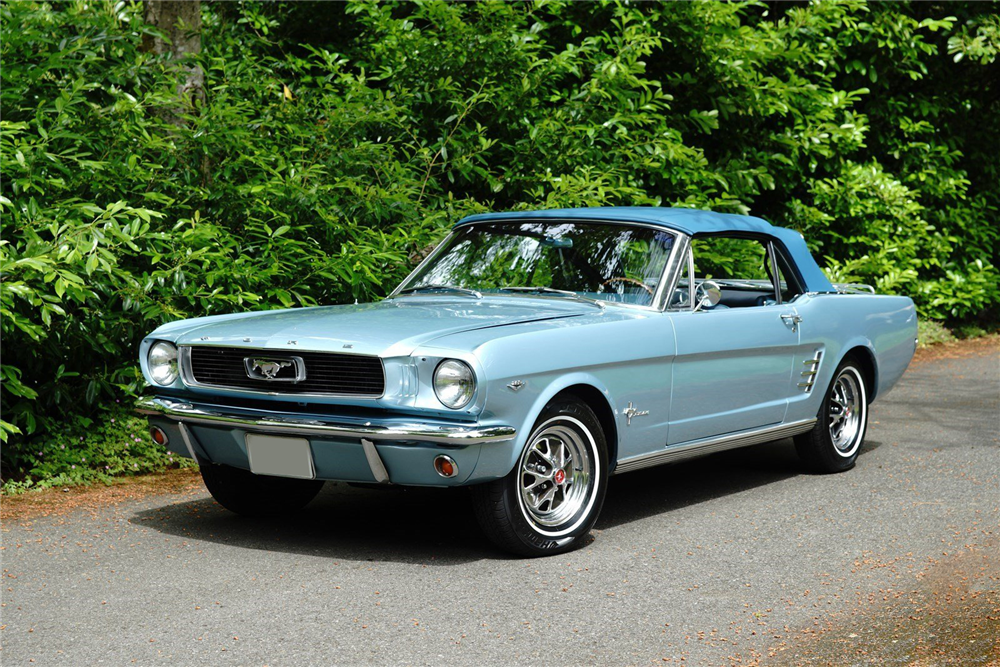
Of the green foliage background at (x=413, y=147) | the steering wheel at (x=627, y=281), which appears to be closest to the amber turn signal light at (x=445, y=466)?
the steering wheel at (x=627, y=281)

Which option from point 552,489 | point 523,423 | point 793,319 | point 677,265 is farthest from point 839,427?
point 523,423

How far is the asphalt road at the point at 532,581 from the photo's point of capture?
425 cm

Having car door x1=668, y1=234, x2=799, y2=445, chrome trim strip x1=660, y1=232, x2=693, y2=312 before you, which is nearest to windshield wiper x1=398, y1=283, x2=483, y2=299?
chrome trim strip x1=660, y1=232, x2=693, y2=312

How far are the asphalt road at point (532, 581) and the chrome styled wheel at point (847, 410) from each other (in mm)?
363

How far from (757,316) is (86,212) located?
3783mm

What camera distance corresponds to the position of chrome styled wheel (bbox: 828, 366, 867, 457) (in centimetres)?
769

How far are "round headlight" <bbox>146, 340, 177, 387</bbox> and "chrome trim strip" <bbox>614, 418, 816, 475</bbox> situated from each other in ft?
7.03

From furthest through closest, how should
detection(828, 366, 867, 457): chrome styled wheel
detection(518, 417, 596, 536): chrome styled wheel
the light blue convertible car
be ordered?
detection(828, 366, 867, 457): chrome styled wheel < detection(518, 417, 596, 536): chrome styled wheel < the light blue convertible car

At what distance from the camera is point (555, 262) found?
261 inches

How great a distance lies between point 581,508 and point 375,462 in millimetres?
1048

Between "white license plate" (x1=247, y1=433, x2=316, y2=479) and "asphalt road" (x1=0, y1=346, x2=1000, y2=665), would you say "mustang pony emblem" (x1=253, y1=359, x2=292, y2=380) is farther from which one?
"asphalt road" (x1=0, y1=346, x2=1000, y2=665)

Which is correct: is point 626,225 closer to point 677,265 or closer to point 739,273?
point 677,265

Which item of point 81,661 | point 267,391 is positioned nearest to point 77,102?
point 267,391

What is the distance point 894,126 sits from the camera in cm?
1552
